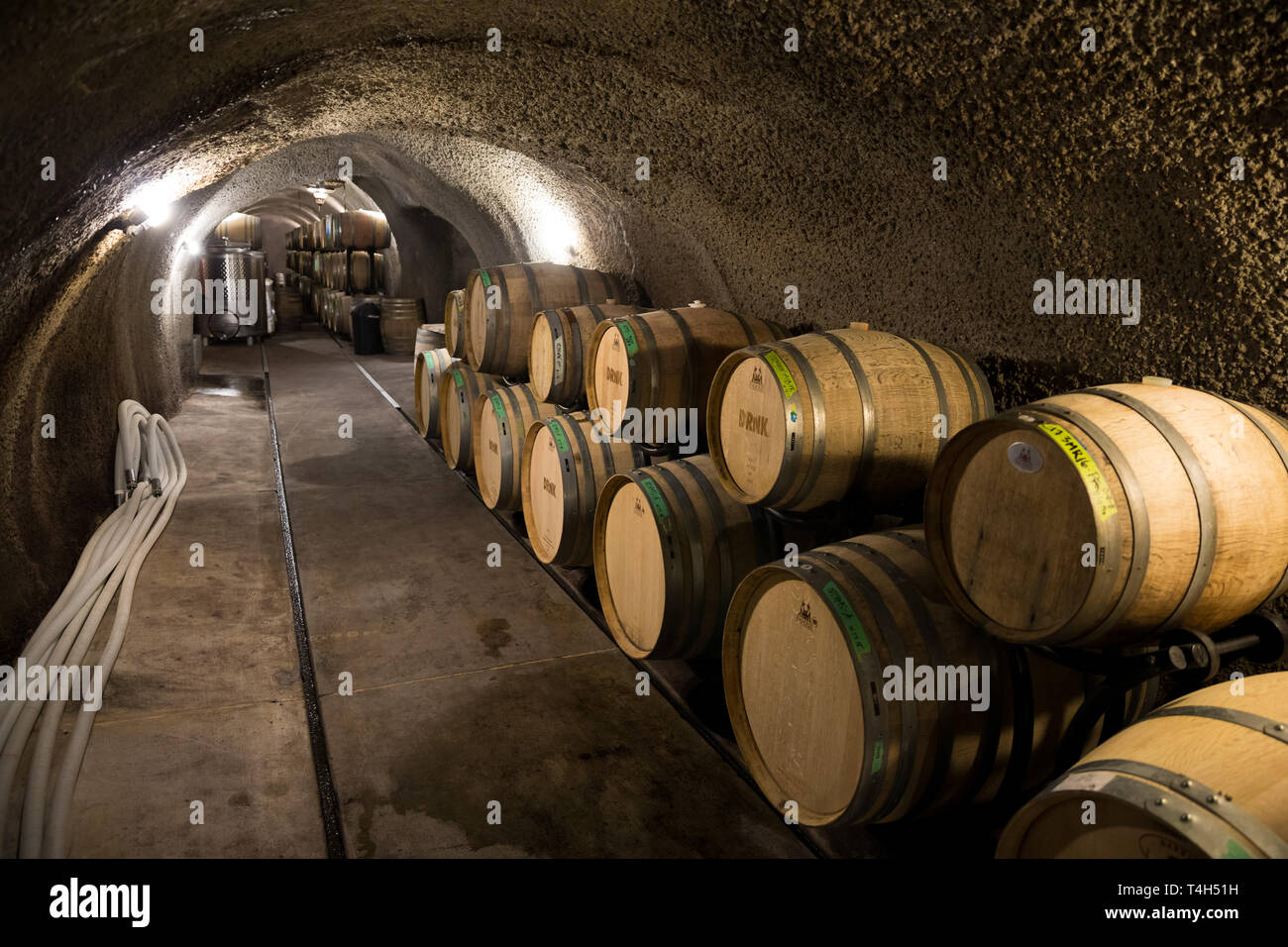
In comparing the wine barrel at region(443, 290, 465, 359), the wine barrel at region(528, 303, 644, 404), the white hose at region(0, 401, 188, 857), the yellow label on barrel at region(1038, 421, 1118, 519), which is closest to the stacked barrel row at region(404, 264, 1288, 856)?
the yellow label on barrel at region(1038, 421, 1118, 519)

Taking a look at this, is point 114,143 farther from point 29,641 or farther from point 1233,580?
point 1233,580

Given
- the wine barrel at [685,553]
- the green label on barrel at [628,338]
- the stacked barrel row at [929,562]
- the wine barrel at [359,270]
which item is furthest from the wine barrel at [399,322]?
the wine barrel at [685,553]

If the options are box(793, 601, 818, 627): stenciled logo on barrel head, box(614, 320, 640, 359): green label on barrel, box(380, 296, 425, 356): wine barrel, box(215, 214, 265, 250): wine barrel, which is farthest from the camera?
box(215, 214, 265, 250): wine barrel

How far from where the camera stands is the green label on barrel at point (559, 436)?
4129 millimetres

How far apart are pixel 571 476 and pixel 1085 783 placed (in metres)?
2.90

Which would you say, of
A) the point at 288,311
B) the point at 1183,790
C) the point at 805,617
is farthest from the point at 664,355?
the point at 288,311

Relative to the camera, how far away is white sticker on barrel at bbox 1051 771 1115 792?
137 centimetres

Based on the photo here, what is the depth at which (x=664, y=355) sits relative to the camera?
12.0 ft

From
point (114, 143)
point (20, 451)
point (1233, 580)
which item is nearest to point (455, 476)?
point (20, 451)

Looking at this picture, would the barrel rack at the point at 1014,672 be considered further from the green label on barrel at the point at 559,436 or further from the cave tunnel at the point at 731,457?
the green label on barrel at the point at 559,436

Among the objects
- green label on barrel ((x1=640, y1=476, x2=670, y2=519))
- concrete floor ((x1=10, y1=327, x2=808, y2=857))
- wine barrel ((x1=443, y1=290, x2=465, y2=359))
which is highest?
wine barrel ((x1=443, y1=290, x2=465, y2=359))

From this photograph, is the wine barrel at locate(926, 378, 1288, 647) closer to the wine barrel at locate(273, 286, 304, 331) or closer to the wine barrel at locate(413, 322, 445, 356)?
the wine barrel at locate(413, 322, 445, 356)

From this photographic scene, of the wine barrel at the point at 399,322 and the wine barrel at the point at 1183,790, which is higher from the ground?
the wine barrel at the point at 399,322

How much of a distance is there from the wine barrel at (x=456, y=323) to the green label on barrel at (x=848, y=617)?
13.3 feet
